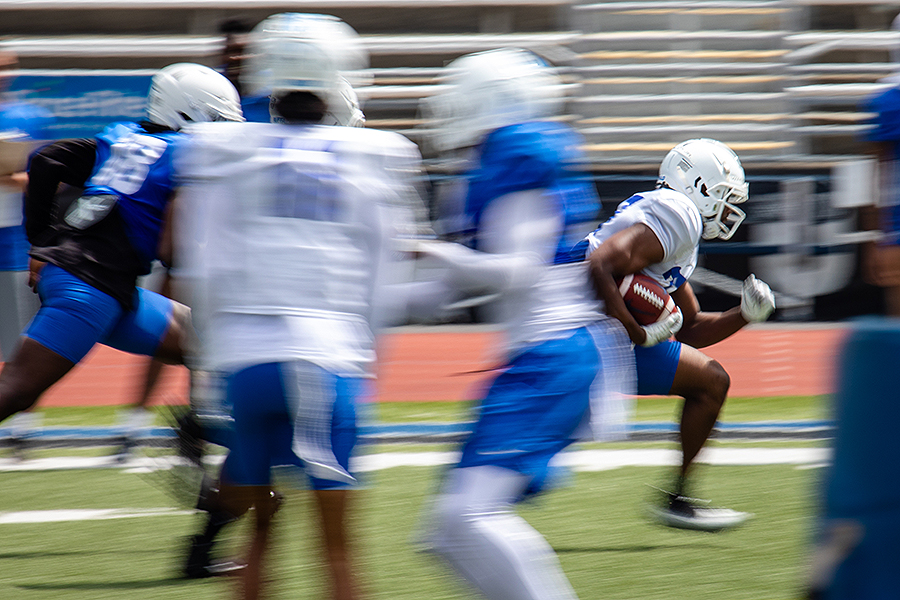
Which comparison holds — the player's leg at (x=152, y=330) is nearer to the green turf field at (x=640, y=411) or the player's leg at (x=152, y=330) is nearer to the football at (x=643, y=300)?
the football at (x=643, y=300)

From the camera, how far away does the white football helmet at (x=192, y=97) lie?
398cm

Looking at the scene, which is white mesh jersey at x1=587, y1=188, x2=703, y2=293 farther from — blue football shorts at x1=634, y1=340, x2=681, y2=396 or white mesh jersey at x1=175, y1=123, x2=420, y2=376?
white mesh jersey at x1=175, y1=123, x2=420, y2=376

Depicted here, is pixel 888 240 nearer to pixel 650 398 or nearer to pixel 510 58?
pixel 510 58

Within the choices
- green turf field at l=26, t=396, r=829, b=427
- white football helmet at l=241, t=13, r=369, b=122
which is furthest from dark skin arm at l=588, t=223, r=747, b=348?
green turf field at l=26, t=396, r=829, b=427

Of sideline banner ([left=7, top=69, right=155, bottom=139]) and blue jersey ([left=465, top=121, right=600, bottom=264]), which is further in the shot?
sideline banner ([left=7, top=69, right=155, bottom=139])

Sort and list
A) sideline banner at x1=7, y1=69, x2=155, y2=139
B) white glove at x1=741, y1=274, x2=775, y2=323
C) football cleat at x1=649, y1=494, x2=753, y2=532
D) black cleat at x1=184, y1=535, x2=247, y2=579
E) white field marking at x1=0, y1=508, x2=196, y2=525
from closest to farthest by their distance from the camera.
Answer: black cleat at x1=184, y1=535, x2=247, y2=579 < white glove at x1=741, y1=274, x2=775, y2=323 < football cleat at x1=649, y1=494, x2=753, y2=532 < white field marking at x1=0, y1=508, x2=196, y2=525 < sideline banner at x1=7, y1=69, x2=155, y2=139

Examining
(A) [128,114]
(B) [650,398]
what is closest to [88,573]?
(B) [650,398]

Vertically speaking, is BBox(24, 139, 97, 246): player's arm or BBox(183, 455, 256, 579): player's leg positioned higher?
BBox(24, 139, 97, 246): player's arm

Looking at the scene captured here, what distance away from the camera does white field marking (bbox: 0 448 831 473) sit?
5.44m

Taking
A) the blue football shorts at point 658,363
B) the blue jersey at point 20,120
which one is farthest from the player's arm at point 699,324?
the blue jersey at point 20,120

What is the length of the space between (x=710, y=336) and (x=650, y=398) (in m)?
2.99

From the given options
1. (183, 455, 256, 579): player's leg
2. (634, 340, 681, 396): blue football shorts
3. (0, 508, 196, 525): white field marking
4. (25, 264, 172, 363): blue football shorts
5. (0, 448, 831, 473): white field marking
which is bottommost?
(0, 448, 831, 473): white field marking

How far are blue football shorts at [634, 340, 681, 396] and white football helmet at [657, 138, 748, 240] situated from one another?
1.82 ft

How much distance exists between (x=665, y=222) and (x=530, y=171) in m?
1.43
